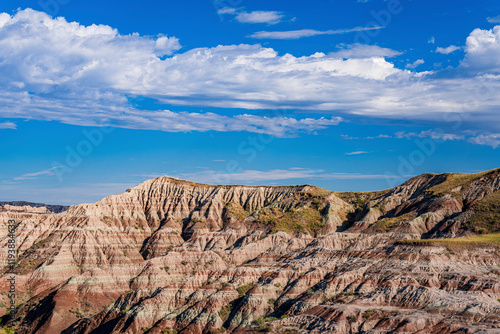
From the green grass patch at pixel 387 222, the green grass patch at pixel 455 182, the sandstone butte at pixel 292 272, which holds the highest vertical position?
the green grass patch at pixel 455 182

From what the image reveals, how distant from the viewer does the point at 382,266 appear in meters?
132

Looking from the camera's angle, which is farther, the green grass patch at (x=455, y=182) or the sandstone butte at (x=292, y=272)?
the green grass patch at (x=455, y=182)

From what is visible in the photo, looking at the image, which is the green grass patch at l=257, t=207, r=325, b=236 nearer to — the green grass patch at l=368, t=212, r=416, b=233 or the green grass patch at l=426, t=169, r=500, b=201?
the green grass patch at l=368, t=212, r=416, b=233

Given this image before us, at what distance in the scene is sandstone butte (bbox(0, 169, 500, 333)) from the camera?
115000 mm

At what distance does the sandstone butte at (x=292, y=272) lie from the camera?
11500cm

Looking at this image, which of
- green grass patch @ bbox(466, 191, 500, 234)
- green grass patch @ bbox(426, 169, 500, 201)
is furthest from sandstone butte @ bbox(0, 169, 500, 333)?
green grass patch @ bbox(426, 169, 500, 201)

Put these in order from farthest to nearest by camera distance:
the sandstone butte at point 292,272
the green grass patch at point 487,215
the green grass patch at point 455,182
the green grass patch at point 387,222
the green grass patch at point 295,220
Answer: the green grass patch at point 295,220 < the green grass patch at point 455,182 < the green grass patch at point 387,222 < the green grass patch at point 487,215 < the sandstone butte at point 292,272

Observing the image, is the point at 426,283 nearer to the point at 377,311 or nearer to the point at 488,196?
the point at 377,311

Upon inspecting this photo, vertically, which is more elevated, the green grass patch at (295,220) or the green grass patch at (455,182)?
the green grass patch at (455,182)

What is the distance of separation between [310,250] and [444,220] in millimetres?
33810

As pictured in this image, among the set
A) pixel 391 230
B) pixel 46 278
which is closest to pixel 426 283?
pixel 391 230

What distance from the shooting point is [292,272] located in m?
142

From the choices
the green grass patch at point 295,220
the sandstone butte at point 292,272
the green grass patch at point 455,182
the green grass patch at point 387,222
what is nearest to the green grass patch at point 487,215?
the sandstone butte at point 292,272

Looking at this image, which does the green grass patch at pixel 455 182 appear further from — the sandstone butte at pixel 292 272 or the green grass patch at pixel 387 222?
the green grass patch at pixel 387 222
